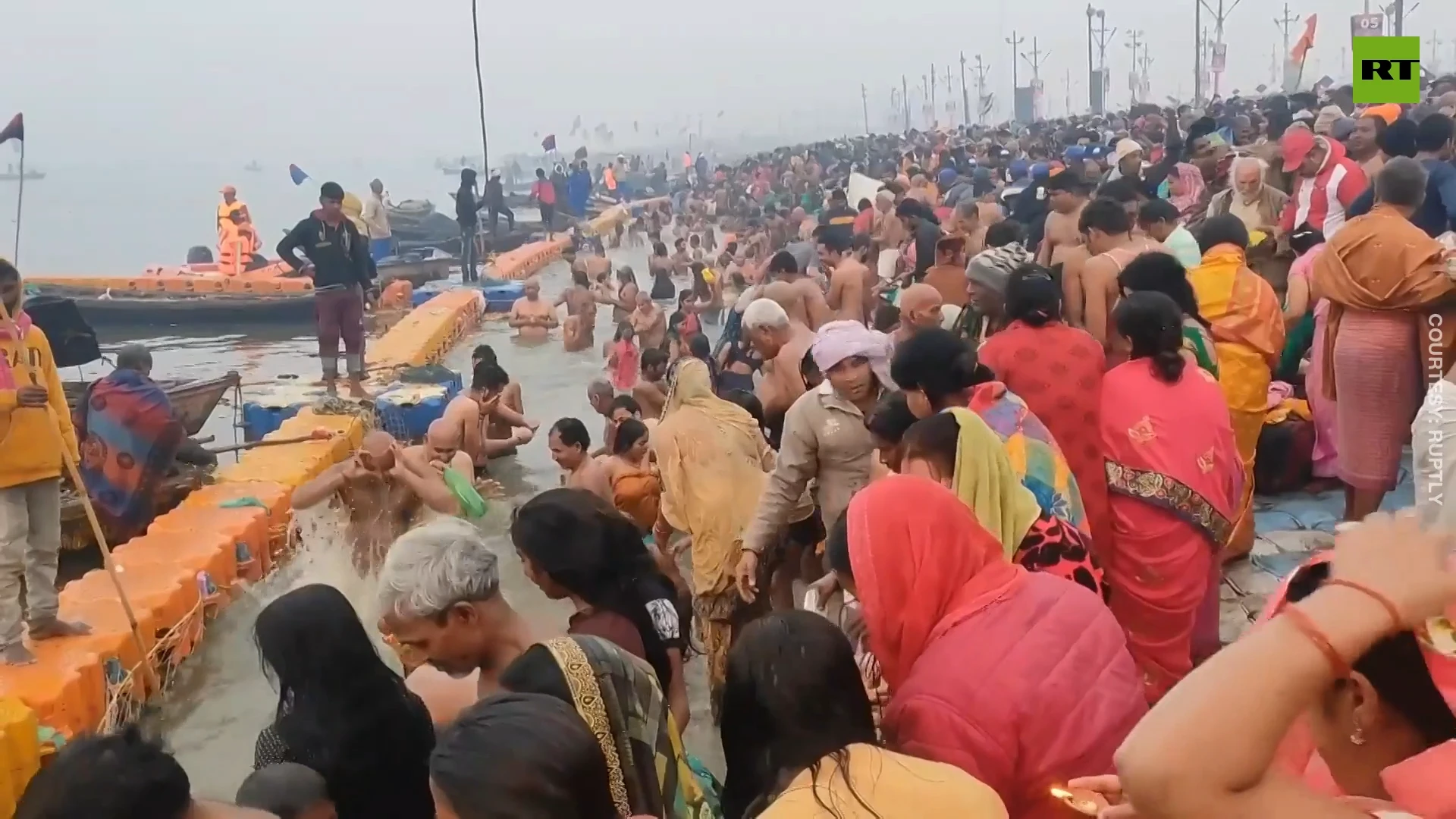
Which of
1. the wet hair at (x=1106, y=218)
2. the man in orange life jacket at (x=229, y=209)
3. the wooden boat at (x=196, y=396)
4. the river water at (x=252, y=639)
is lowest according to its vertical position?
the river water at (x=252, y=639)

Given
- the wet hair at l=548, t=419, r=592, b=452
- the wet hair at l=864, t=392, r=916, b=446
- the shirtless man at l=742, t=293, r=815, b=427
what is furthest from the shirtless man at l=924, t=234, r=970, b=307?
the wet hair at l=864, t=392, r=916, b=446

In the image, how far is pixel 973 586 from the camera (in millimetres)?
2121

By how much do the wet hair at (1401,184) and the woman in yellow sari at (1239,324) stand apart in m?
0.61

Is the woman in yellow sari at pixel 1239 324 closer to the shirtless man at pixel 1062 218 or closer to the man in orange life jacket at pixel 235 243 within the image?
the shirtless man at pixel 1062 218

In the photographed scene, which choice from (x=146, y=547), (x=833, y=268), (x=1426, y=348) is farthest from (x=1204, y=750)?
(x=833, y=268)

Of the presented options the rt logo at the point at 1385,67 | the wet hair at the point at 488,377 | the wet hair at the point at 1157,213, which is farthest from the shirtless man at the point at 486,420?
the rt logo at the point at 1385,67

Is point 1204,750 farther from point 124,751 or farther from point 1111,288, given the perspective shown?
point 1111,288

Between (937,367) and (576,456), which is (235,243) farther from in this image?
(937,367)

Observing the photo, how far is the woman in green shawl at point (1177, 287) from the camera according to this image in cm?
400

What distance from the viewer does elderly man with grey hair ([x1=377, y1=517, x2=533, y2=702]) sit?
2.30 m

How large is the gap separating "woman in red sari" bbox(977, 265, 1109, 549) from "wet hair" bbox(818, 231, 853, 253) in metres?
4.47

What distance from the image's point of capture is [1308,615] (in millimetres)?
1223

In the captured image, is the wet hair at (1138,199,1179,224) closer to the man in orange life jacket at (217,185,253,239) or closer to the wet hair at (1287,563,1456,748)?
the wet hair at (1287,563,1456,748)

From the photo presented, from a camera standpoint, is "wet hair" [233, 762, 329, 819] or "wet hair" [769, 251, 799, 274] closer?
"wet hair" [233, 762, 329, 819]
